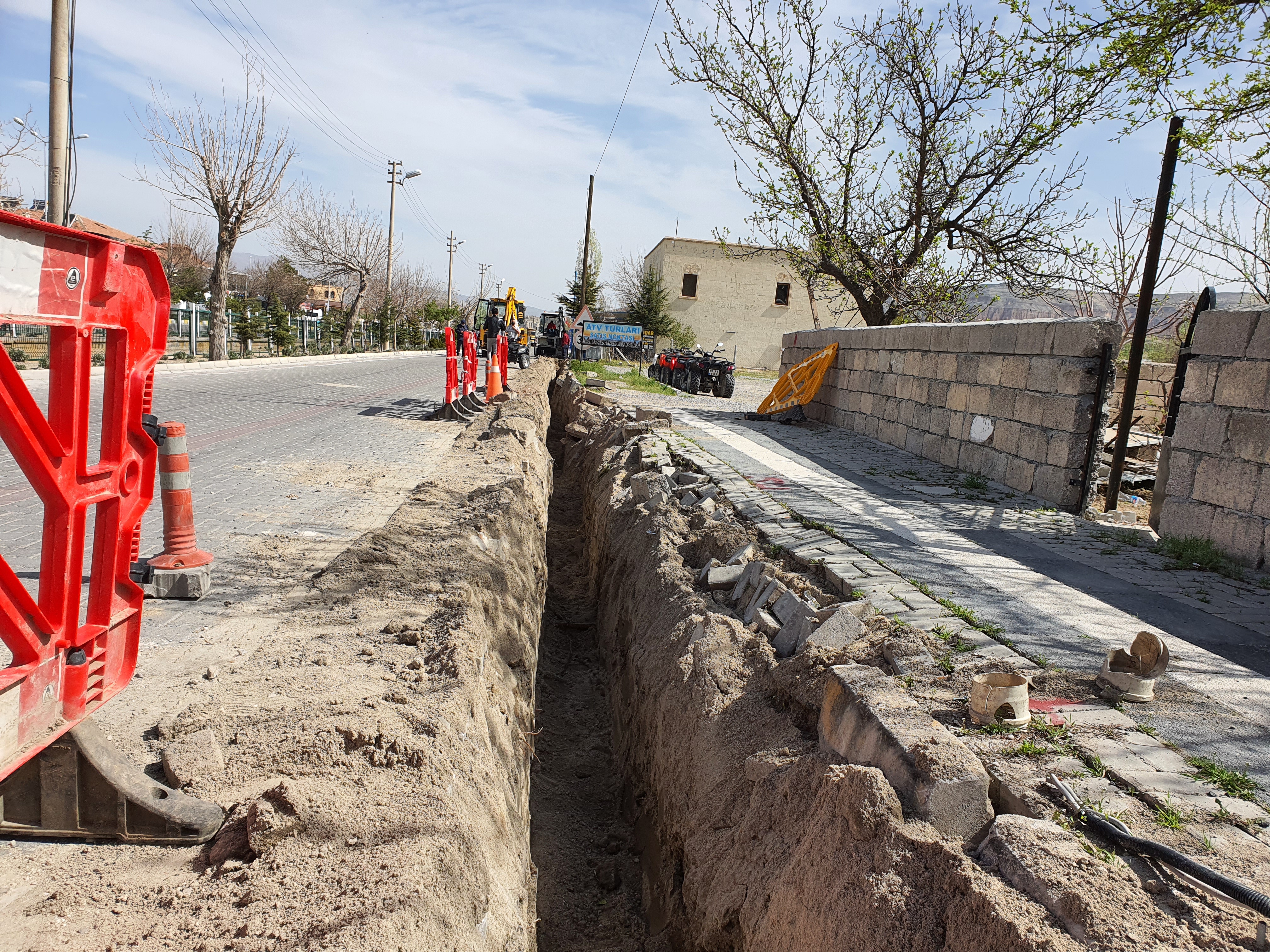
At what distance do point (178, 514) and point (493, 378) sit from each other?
35.3 feet

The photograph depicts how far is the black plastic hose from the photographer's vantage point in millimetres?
1832

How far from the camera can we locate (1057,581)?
494cm

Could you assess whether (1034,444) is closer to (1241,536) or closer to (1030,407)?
(1030,407)

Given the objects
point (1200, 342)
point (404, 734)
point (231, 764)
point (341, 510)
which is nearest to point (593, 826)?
point (404, 734)

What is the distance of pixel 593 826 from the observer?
4.55m

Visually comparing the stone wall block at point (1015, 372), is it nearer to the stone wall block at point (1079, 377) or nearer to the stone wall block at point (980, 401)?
the stone wall block at point (980, 401)

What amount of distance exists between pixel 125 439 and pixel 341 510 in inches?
193

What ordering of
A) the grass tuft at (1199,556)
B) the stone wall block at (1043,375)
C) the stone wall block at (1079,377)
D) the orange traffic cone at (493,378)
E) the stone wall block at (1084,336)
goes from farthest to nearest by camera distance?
the orange traffic cone at (493,378), the stone wall block at (1043,375), the stone wall block at (1079,377), the stone wall block at (1084,336), the grass tuft at (1199,556)

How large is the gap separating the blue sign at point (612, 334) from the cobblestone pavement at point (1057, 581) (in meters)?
25.4

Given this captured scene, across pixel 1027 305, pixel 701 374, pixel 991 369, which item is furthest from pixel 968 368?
pixel 1027 305

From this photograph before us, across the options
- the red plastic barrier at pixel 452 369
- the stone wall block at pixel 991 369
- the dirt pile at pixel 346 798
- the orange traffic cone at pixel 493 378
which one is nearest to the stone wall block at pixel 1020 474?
the stone wall block at pixel 991 369

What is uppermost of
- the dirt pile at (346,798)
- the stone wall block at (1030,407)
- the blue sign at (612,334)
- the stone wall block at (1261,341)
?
the blue sign at (612,334)

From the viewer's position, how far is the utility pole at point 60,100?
12578 mm

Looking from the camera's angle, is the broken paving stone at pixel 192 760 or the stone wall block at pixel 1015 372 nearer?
the broken paving stone at pixel 192 760
